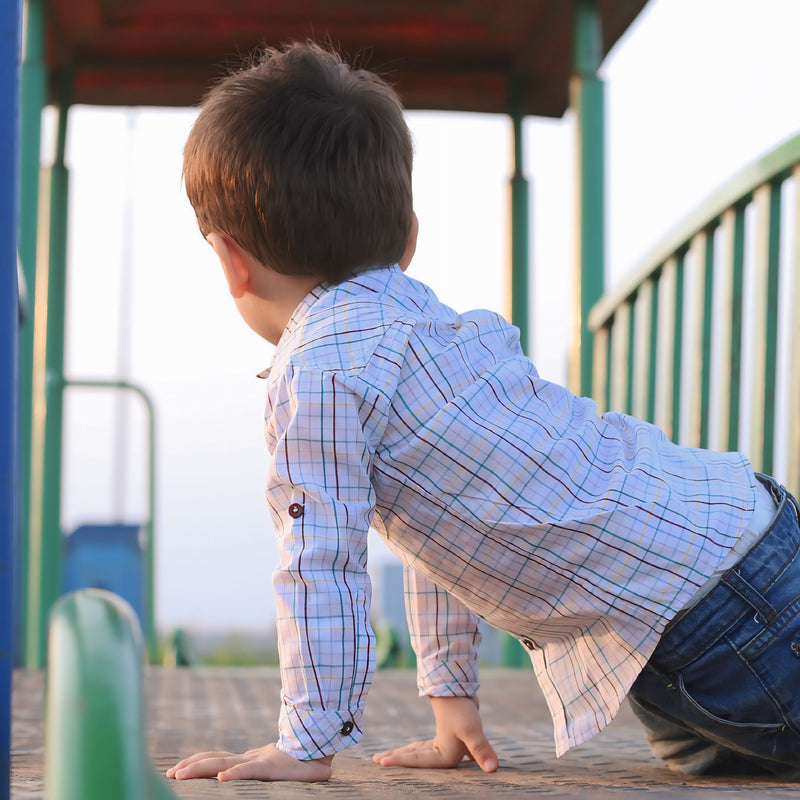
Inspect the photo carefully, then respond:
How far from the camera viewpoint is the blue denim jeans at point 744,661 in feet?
3.60

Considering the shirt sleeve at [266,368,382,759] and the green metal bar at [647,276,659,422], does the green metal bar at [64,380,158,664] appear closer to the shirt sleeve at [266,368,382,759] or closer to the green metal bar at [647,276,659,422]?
the green metal bar at [647,276,659,422]

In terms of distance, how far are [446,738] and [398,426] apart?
0.40 m

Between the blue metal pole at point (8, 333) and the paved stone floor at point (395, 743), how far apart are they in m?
0.11

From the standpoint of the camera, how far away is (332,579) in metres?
1.03

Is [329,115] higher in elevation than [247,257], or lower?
higher

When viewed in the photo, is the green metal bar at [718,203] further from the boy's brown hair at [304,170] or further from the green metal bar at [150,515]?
the green metal bar at [150,515]

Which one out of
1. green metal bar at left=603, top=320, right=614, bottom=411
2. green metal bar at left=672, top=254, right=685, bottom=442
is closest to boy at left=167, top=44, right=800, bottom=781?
green metal bar at left=672, top=254, right=685, bottom=442

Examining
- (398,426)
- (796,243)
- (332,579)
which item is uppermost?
(796,243)

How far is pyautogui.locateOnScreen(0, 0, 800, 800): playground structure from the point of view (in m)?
0.87

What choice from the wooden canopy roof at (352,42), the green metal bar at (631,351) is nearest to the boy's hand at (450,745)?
the green metal bar at (631,351)

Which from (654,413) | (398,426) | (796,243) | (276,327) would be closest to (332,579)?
(398,426)

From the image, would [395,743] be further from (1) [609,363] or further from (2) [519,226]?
(2) [519,226]

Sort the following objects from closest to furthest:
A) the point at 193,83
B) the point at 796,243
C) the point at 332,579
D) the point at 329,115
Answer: the point at 332,579
the point at 329,115
the point at 796,243
the point at 193,83

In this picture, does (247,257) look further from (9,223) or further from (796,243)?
(796,243)
